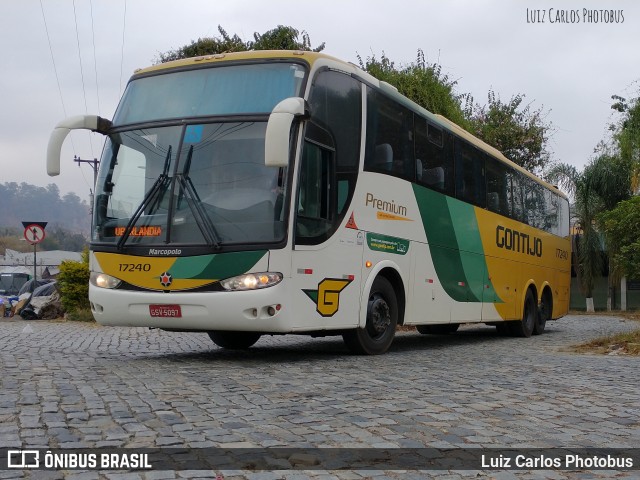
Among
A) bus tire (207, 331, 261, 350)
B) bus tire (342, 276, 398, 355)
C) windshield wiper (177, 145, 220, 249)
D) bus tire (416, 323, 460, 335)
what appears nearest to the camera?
windshield wiper (177, 145, 220, 249)

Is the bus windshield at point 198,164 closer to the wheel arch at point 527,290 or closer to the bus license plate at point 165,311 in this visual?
the bus license plate at point 165,311

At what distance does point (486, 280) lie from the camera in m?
15.6

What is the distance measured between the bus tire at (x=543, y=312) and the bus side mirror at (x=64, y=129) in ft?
40.7

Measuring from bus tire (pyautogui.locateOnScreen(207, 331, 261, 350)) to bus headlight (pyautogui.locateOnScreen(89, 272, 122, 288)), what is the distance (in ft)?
8.09

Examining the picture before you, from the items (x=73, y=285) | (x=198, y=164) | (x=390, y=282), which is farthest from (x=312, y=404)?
(x=73, y=285)

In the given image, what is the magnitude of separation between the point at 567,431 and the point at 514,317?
12.0 meters

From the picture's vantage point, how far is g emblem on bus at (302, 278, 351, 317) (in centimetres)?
959

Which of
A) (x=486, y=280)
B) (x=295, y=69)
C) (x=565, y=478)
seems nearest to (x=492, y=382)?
(x=565, y=478)

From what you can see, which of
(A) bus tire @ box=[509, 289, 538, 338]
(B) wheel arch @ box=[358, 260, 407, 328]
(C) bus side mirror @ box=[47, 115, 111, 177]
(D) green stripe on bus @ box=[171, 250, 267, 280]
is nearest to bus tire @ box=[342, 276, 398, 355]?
(B) wheel arch @ box=[358, 260, 407, 328]

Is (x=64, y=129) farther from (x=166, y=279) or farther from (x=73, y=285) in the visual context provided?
(x=73, y=285)

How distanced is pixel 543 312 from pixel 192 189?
12.9 meters

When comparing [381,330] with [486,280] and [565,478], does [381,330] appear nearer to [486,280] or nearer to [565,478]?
[486,280]

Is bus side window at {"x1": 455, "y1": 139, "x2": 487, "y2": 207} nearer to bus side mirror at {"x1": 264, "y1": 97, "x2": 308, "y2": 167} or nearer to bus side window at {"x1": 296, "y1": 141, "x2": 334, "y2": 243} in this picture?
bus side window at {"x1": 296, "y1": 141, "x2": 334, "y2": 243}

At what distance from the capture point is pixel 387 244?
11211 millimetres
